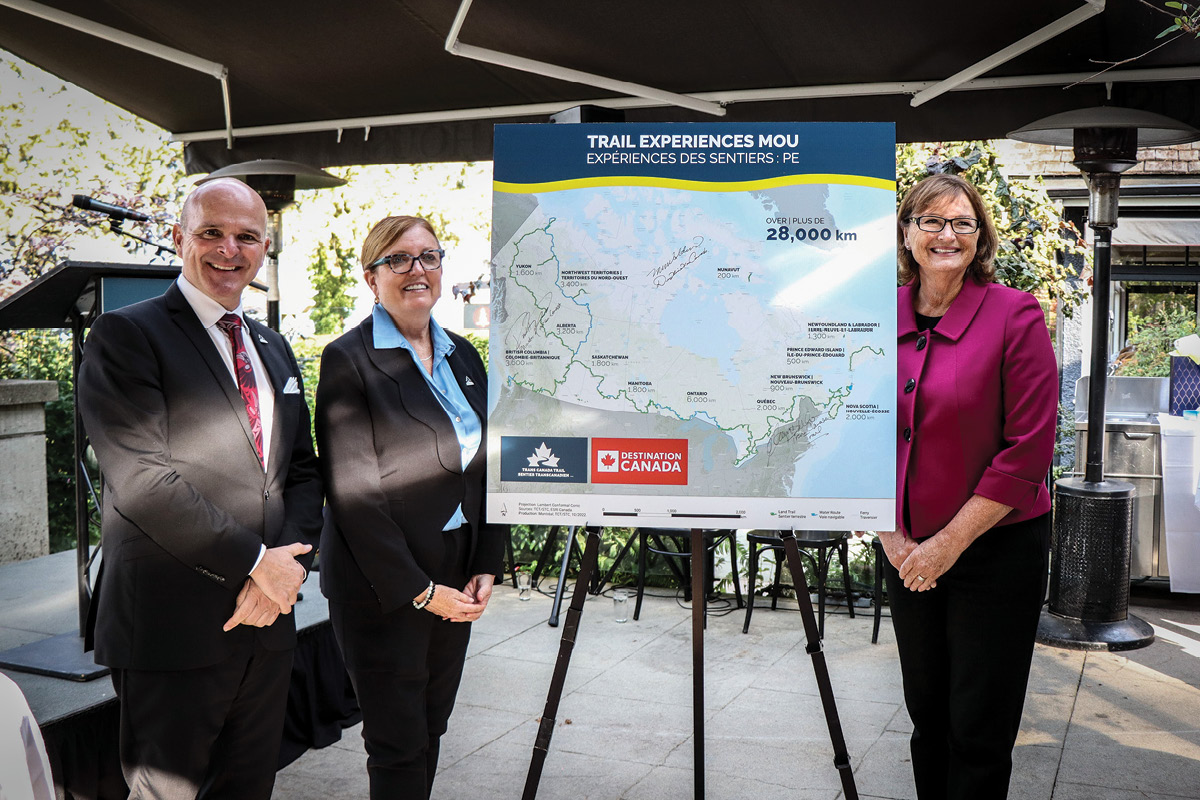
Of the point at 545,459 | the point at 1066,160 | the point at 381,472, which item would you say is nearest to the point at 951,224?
the point at 545,459

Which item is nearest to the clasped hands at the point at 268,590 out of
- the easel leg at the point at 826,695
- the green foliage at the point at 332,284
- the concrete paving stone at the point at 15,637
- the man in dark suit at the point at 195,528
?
the man in dark suit at the point at 195,528

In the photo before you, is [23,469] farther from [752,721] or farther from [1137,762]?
[1137,762]

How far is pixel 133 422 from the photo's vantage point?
1.97m

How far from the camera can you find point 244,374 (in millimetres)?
2189

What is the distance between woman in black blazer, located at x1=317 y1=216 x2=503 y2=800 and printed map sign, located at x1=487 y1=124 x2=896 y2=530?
16cm

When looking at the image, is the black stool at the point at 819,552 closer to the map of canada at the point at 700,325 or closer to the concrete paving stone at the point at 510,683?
the concrete paving stone at the point at 510,683

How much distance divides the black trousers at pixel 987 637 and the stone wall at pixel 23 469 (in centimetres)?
547

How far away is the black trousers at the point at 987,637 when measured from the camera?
222 centimetres

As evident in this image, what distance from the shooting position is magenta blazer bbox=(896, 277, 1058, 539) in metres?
2.18

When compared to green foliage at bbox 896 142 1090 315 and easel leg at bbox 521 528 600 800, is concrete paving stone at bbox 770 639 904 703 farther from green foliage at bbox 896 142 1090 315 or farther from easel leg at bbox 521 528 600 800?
green foliage at bbox 896 142 1090 315

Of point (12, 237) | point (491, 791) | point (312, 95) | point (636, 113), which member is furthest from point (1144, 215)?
point (12, 237)

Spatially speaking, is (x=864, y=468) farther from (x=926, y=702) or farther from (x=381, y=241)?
(x=381, y=241)

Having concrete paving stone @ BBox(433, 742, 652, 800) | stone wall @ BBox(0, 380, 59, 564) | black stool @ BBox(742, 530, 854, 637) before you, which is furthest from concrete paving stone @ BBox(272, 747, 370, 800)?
stone wall @ BBox(0, 380, 59, 564)

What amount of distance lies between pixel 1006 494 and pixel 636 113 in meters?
2.95
